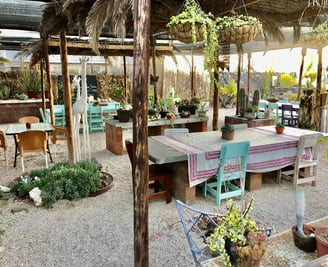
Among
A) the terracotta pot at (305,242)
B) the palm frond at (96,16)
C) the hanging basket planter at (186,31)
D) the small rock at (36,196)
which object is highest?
the palm frond at (96,16)

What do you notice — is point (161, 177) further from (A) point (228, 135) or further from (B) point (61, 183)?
(B) point (61, 183)

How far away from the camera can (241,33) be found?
3.12m

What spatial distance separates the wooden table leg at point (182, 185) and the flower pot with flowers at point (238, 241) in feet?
6.81

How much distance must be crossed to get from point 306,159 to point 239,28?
2.54 m

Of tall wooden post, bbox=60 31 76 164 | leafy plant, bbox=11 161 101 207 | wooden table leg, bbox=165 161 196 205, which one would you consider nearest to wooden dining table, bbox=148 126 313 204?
wooden table leg, bbox=165 161 196 205

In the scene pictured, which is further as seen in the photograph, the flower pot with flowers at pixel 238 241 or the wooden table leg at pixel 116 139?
the wooden table leg at pixel 116 139

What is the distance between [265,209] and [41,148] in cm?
376

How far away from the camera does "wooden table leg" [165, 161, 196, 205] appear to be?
12.7 feet

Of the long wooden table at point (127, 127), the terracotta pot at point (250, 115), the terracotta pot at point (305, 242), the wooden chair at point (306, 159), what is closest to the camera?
the terracotta pot at point (305, 242)

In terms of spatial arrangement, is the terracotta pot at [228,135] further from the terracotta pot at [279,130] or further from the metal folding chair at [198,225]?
the metal folding chair at [198,225]

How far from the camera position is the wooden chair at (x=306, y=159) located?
4.29 m

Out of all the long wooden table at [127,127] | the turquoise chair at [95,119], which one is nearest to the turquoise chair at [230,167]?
the long wooden table at [127,127]

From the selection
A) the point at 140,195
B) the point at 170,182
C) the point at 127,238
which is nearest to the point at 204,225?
the point at 140,195

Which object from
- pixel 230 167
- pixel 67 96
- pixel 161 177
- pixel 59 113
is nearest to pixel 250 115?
pixel 230 167
